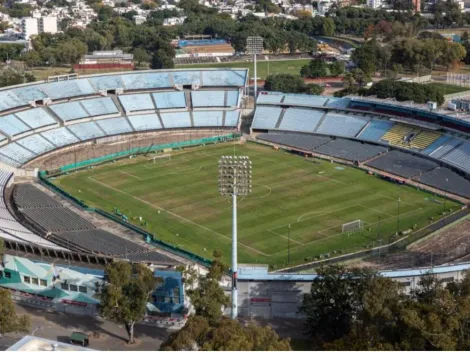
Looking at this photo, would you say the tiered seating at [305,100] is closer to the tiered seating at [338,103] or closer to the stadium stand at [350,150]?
the tiered seating at [338,103]

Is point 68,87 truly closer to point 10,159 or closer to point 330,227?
point 10,159

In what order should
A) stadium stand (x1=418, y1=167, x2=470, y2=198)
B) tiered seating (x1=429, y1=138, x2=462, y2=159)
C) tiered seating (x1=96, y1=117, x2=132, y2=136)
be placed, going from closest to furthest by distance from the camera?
1. stadium stand (x1=418, y1=167, x2=470, y2=198)
2. tiered seating (x1=429, y1=138, x2=462, y2=159)
3. tiered seating (x1=96, y1=117, x2=132, y2=136)

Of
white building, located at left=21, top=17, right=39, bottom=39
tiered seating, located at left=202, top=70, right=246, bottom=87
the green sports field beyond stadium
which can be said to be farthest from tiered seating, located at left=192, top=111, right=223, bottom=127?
white building, located at left=21, top=17, right=39, bottom=39

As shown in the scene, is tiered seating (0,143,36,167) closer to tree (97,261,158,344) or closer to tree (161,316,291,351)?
tree (97,261,158,344)

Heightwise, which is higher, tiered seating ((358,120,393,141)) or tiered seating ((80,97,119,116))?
tiered seating ((80,97,119,116))

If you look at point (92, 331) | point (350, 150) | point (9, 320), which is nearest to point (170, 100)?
point (350, 150)

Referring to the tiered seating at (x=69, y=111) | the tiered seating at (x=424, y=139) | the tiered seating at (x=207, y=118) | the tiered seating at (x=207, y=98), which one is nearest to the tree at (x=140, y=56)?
the tiered seating at (x=207, y=98)
